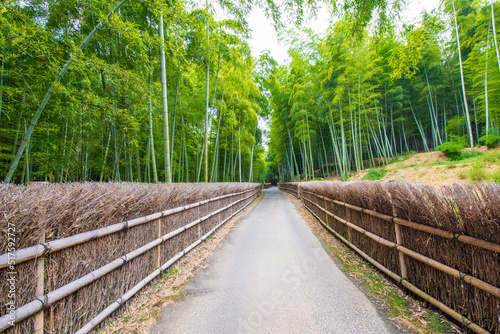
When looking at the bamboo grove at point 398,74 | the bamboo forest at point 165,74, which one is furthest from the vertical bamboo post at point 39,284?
the bamboo grove at point 398,74

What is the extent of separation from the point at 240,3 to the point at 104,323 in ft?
16.3

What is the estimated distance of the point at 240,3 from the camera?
12.1 feet

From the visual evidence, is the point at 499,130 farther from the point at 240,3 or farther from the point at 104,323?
the point at 104,323

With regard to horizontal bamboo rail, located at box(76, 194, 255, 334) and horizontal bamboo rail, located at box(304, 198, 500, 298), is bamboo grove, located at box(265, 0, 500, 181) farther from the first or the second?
horizontal bamboo rail, located at box(76, 194, 255, 334)

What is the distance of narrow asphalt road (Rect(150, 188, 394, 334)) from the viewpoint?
1.49m

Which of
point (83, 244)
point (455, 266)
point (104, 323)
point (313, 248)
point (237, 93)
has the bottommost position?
point (313, 248)

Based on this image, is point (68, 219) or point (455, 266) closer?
point (68, 219)

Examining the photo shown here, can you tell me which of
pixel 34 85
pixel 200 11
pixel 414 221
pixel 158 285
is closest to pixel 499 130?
pixel 414 221

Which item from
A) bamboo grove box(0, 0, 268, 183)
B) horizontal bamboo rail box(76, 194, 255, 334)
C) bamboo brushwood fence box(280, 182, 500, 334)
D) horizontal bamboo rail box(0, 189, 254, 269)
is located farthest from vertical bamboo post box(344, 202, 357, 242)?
bamboo grove box(0, 0, 268, 183)

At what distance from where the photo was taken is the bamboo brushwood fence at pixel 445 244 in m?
1.20

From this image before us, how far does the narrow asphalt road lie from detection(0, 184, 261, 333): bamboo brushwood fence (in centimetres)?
48

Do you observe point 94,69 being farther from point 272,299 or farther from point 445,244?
point 445,244

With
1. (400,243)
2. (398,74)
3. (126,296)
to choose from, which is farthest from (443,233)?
(398,74)

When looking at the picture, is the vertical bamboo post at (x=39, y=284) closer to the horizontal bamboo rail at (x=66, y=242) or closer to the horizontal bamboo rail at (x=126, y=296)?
the horizontal bamboo rail at (x=66, y=242)
